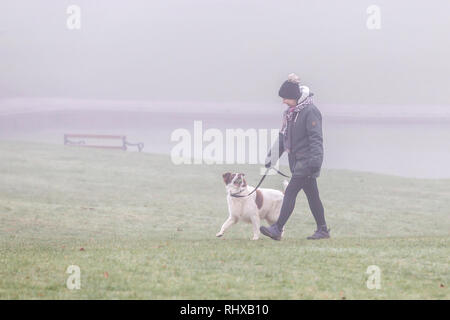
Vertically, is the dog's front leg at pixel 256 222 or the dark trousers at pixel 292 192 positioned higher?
the dark trousers at pixel 292 192

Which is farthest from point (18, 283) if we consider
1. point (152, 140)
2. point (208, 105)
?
point (208, 105)

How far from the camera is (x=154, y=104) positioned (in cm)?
3806

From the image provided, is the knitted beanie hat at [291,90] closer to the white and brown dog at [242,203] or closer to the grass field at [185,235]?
the white and brown dog at [242,203]

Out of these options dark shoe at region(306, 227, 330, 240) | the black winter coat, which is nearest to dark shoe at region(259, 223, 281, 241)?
dark shoe at region(306, 227, 330, 240)

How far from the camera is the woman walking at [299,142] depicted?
Answer: 844 centimetres

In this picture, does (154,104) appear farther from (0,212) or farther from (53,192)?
(0,212)

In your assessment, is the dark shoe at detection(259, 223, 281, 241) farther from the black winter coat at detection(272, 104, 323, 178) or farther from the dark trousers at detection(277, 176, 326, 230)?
the black winter coat at detection(272, 104, 323, 178)

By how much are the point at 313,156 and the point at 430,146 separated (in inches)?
1139

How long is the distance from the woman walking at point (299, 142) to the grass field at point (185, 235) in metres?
0.54

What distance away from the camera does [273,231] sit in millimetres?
8672

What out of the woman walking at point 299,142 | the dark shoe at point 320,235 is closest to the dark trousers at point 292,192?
the woman walking at point 299,142

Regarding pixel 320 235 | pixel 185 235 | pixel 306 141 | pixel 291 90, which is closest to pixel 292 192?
pixel 306 141

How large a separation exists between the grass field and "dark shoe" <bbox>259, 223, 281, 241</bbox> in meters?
0.17

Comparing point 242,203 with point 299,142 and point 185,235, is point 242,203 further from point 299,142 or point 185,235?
point 185,235
